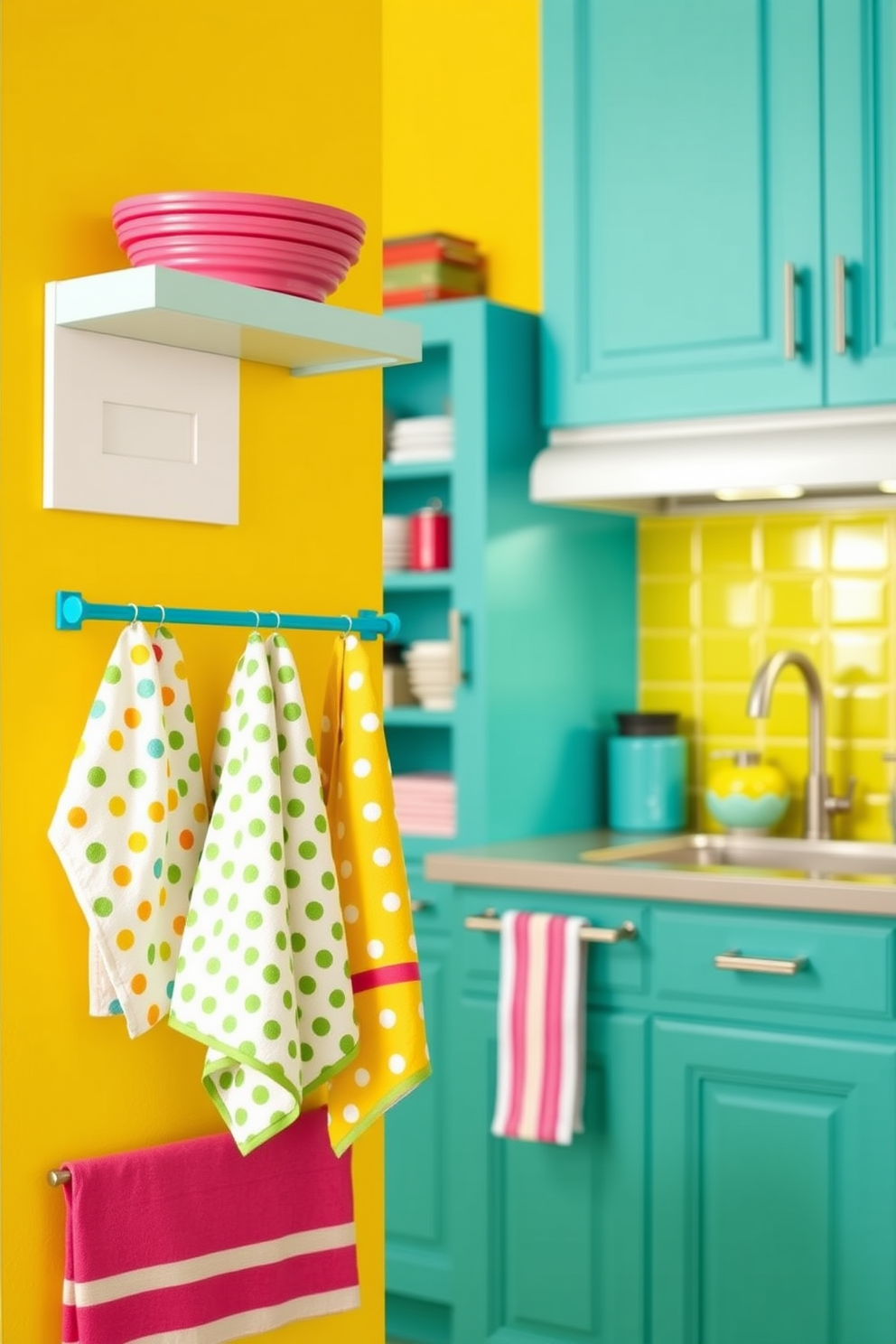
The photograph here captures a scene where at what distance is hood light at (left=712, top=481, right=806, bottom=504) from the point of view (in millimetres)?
3054

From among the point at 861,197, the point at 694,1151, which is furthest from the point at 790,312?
the point at 694,1151

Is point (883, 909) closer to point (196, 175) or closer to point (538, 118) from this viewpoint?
point (196, 175)

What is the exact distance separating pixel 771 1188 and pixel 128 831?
1.70 meters

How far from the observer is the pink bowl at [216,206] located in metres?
1.38

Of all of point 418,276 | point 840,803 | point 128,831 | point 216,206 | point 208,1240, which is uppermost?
point 418,276

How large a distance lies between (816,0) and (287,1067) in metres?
2.28

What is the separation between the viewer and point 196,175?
5.15ft

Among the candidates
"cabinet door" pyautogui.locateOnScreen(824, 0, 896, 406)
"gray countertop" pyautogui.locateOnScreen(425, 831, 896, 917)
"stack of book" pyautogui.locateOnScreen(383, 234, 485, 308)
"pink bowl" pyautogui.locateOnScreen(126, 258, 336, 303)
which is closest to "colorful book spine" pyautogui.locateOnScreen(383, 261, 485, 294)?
"stack of book" pyautogui.locateOnScreen(383, 234, 485, 308)

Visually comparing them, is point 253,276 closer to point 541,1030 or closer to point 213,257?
point 213,257

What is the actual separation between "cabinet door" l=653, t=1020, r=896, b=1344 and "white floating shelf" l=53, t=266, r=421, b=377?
1.55 metres

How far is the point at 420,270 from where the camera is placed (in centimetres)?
344

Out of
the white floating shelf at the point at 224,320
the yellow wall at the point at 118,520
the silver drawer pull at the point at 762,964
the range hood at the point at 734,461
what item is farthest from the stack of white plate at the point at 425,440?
the white floating shelf at the point at 224,320

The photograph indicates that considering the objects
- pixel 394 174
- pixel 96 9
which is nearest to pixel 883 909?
pixel 96 9

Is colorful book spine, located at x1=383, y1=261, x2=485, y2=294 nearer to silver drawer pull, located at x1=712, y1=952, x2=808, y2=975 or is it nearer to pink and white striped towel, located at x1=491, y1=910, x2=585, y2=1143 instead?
pink and white striped towel, located at x1=491, y1=910, x2=585, y2=1143
